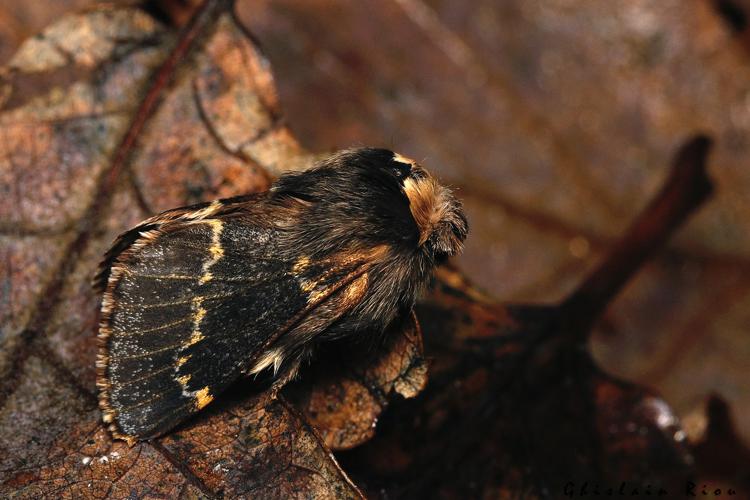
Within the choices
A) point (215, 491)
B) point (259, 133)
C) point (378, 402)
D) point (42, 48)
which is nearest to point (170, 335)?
point (215, 491)

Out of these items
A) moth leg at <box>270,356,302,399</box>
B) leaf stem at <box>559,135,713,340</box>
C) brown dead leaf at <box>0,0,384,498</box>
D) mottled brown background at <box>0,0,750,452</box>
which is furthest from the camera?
mottled brown background at <box>0,0,750,452</box>

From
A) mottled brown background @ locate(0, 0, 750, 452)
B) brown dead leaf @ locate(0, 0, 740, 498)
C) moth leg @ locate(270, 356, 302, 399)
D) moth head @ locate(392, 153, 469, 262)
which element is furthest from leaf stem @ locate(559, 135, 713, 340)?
moth leg @ locate(270, 356, 302, 399)

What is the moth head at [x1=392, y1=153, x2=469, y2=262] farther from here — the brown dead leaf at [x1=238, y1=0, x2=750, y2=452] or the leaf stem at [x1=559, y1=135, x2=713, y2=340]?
the brown dead leaf at [x1=238, y1=0, x2=750, y2=452]

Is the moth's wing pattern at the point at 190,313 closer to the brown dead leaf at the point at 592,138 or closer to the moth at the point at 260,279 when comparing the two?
the moth at the point at 260,279

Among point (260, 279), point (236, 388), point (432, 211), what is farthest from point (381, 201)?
point (236, 388)

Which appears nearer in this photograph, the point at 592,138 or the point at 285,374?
the point at 285,374

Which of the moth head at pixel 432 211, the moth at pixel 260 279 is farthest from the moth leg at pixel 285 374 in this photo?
the moth head at pixel 432 211

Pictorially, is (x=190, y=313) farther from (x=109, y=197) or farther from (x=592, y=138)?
(x=592, y=138)
